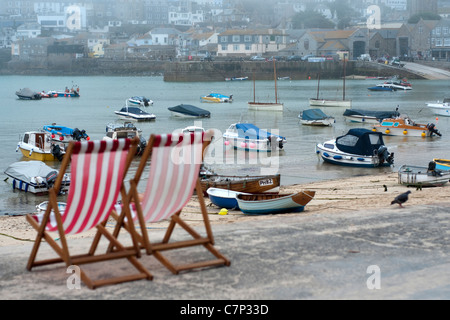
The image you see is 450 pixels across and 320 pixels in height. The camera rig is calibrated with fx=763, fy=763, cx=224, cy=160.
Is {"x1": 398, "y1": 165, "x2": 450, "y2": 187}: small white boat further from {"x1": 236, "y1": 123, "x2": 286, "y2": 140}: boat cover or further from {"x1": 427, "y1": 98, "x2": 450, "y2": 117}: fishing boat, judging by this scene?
{"x1": 427, "y1": 98, "x2": 450, "y2": 117}: fishing boat

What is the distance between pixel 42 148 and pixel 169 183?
79.4ft

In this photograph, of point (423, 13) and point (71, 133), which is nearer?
point (71, 133)

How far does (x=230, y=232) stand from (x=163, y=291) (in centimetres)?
213

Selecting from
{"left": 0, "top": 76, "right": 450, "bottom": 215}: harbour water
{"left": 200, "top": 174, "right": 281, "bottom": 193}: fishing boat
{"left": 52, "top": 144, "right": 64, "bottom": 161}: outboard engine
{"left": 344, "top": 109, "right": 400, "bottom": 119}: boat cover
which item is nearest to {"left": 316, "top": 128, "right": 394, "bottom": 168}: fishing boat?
{"left": 0, "top": 76, "right": 450, "bottom": 215}: harbour water

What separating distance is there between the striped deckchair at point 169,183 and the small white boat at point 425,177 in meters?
12.8

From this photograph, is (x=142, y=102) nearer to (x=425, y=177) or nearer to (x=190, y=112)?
(x=190, y=112)

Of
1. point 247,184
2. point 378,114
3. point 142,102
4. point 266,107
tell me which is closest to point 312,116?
point 378,114

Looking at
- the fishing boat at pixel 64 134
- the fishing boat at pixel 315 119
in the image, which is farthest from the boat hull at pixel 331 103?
the fishing boat at pixel 64 134

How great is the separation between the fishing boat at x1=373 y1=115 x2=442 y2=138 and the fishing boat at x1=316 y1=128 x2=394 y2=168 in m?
9.14

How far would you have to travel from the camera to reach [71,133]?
35156 mm

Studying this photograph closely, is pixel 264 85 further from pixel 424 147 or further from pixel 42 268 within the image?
pixel 42 268

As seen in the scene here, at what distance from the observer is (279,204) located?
14.1 m

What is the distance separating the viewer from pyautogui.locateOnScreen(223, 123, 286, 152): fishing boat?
31.3m
